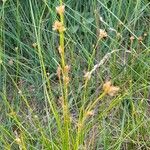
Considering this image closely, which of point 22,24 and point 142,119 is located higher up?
point 22,24

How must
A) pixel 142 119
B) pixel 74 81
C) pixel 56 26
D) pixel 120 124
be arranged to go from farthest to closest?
pixel 74 81
pixel 120 124
pixel 142 119
pixel 56 26

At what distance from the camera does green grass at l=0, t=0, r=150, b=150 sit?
4.20 feet

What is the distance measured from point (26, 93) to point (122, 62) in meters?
0.38

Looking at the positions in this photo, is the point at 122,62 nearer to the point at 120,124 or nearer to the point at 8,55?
the point at 120,124

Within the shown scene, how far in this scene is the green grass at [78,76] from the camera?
4.20 feet

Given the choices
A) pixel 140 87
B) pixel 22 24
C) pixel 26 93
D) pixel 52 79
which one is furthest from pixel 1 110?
pixel 140 87

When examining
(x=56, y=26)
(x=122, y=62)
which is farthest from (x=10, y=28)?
(x=56, y=26)

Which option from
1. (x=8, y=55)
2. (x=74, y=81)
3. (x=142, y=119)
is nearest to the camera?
(x=142, y=119)

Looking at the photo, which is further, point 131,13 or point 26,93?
point 131,13

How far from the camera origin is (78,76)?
150cm

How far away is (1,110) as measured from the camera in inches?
56.6

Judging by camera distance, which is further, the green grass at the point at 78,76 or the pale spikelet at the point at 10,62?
the pale spikelet at the point at 10,62

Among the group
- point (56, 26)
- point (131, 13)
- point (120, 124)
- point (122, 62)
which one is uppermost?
point (56, 26)

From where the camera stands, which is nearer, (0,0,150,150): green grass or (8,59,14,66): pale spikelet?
(0,0,150,150): green grass
